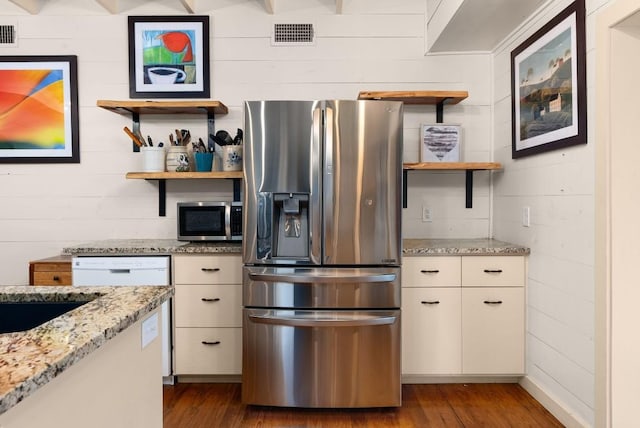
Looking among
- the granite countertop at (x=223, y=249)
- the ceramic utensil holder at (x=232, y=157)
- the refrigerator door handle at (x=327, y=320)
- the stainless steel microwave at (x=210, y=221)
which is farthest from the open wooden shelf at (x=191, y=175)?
the refrigerator door handle at (x=327, y=320)

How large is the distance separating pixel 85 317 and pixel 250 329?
1.38 metres

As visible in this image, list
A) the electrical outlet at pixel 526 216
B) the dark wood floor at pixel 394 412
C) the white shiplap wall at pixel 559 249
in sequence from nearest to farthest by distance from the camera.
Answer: the white shiplap wall at pixel 559 249 < the dark wood floor at pixel 394 412 < the electrical outlet at pixel 526 216

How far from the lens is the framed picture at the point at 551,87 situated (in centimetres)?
198

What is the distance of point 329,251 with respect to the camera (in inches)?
87.9

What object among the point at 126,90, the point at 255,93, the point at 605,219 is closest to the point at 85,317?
the point at 605,219

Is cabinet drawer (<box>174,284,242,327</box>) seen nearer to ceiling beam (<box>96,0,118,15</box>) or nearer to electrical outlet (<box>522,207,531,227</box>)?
electrical outlet (<box>522,207,531,227</box>)

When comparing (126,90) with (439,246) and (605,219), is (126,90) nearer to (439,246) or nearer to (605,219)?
(439,246)

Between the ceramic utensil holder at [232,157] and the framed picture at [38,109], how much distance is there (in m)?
1.22

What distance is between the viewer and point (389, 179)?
224 cm

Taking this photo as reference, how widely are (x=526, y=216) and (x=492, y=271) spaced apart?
405mm

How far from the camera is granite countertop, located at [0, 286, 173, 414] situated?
65cm

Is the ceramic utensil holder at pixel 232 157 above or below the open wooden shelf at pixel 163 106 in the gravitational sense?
below

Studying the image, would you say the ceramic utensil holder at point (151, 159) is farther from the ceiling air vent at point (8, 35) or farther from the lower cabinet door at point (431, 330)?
the lower cabinet door at point (431, 330)

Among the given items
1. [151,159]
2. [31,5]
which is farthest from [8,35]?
[151,159]
